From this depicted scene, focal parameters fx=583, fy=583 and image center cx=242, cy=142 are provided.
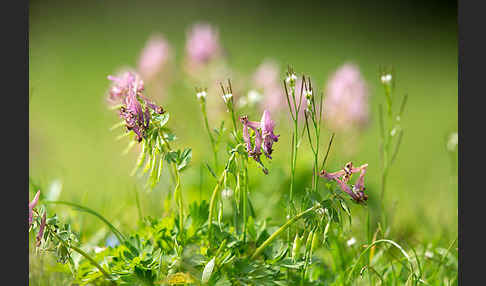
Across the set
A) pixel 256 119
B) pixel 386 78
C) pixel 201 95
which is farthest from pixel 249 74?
pixel 201 95

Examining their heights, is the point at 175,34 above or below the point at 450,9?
below

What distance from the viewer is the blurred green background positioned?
7.30 feet

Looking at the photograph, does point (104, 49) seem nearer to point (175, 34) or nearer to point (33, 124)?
point (175, 34)

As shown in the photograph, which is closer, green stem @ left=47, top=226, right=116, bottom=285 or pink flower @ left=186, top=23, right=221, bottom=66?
green stem @ left=47, top=226, right=116, bottom=285

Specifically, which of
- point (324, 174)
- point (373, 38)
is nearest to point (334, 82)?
point (324, 174)

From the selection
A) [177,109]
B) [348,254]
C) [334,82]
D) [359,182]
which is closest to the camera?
[359,182]

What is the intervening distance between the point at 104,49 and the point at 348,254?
5.05 meters

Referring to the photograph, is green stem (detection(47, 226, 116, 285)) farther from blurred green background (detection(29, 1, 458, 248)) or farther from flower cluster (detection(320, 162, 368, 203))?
flower cluster (detection(320, 162, 368, 203))

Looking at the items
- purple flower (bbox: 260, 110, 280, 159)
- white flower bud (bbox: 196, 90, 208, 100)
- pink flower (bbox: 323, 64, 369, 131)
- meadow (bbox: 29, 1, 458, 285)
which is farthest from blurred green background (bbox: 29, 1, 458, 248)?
purple flower (bbox: 260, 110, 280, 159)

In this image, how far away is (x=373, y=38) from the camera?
696 cm

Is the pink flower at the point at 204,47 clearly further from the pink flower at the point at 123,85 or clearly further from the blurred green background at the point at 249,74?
the pink flower at the point at 123,85

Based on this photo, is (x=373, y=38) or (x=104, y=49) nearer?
(x=104, y=49)

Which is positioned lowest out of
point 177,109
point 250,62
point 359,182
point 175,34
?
point 359,182

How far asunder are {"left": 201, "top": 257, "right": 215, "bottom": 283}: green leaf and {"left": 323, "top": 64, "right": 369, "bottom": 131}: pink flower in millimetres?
1421
